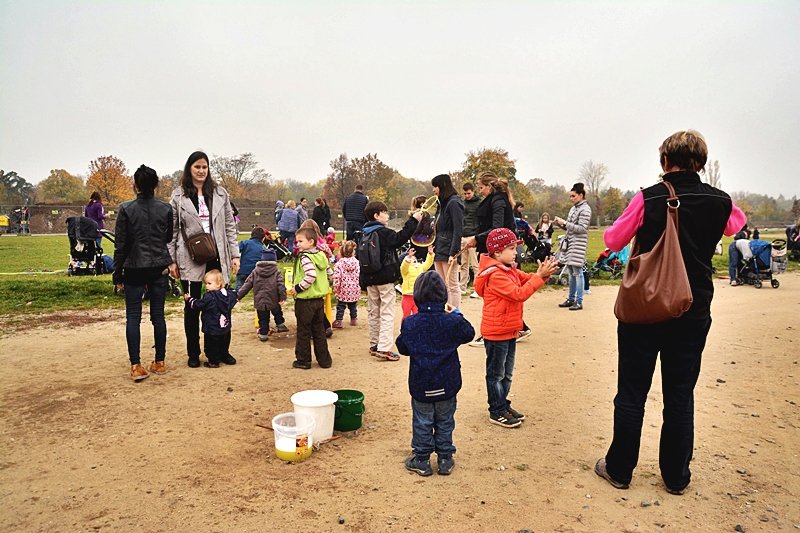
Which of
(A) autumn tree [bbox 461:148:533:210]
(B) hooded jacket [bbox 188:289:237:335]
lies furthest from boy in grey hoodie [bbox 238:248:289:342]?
(A) autumn tree [bbox 461:148:533:210]

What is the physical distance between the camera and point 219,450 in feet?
13.4

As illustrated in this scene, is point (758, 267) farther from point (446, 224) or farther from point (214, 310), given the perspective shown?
point (214, 310)

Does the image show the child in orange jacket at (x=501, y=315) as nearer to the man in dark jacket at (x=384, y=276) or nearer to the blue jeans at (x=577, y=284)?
the man in dark jacket at (x=384, y=276)

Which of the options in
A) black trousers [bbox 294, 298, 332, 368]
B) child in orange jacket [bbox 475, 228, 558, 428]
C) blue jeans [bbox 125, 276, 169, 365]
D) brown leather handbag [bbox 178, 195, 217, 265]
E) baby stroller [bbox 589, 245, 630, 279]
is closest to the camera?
child in orange jacket [bbox 475, 228, 558, 428]

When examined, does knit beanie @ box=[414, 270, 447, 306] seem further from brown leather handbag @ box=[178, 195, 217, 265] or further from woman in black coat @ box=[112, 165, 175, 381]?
woman in black coat @ box=[112, 165, 175, 381]

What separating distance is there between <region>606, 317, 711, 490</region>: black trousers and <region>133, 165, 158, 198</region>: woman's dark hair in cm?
457

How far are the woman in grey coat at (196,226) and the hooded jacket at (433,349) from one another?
10.3ft

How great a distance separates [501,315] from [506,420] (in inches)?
33.5

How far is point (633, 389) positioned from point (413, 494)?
1.50 metres

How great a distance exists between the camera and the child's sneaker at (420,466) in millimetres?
3699

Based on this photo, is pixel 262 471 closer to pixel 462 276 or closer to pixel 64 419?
pixel 64 419

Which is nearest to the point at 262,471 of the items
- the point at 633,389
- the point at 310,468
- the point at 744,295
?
the point at 310,468

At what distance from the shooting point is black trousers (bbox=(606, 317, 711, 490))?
11.2ft

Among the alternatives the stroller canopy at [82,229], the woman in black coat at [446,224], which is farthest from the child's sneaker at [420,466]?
the stroller canopy at [82,229]
